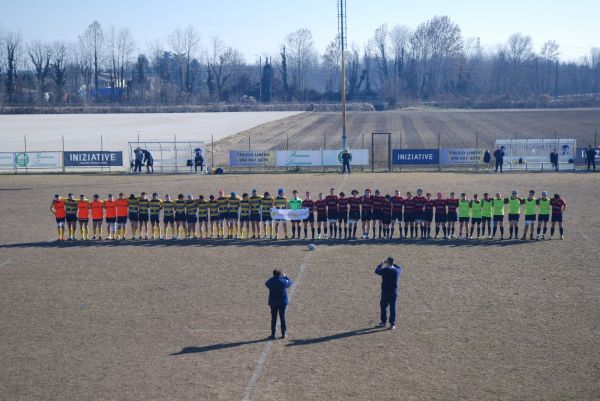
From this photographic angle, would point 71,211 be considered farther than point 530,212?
Yes

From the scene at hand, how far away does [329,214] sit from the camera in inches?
888

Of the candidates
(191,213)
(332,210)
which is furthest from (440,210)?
(191,213)

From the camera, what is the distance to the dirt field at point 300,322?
11219mm

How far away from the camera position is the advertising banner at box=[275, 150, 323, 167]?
42531mm

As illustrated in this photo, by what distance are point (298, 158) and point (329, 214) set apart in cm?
2034

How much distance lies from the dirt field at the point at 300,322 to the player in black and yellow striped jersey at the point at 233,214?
32.0 inches

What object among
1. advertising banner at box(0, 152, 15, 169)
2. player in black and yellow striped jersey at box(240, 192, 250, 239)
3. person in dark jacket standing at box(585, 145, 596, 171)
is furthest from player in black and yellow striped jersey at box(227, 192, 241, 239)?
advertising banner at box(0, 152, 15, 169)

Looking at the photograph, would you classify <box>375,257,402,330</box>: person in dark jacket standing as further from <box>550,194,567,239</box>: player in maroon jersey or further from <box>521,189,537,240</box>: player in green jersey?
<box>550,194,567,239</box>: player in maroon jersey

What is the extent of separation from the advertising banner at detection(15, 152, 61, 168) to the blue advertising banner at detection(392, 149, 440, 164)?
21.0 m

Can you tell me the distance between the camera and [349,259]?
19797mm

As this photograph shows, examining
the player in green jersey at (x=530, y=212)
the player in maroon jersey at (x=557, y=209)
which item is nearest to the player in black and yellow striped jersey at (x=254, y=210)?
the player in green jersey at (x=530, y=212)

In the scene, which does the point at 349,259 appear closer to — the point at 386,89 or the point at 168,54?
the point at 386,89

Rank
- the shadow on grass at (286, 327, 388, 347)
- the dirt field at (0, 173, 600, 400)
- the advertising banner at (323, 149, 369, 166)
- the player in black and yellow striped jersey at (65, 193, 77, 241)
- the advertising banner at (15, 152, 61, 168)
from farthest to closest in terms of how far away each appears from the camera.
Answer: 1. the advertising banner at (15, 152, 61, 168)
2. the advertising banner at (323, 149, 369, 166)
3. the player in black and yellow striped jersey at (65, 193, 77, 241)
4. the shadow on grass at (286, 327, 388, 347)
5. the dirt field at (0, 173, 600, 400)

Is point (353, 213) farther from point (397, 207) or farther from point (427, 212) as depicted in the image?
point (427, 212)
